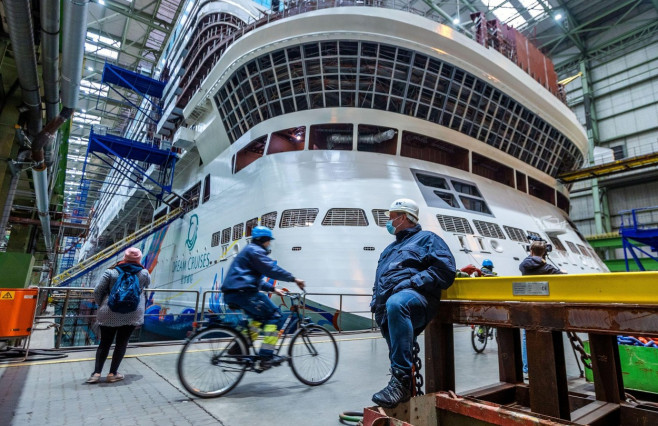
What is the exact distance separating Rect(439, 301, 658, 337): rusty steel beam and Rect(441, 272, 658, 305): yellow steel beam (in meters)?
0.04

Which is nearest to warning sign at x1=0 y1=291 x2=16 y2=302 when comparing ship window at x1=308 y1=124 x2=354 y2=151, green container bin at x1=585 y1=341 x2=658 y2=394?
green container bin at x1=585 y1=341 x2=658 y2=394

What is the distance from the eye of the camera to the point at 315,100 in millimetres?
17672

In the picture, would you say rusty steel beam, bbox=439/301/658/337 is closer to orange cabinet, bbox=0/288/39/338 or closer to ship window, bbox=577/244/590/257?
orange cabinet, bbox=0/288/39/338


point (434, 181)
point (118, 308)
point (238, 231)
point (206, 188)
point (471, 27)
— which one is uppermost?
point (471, 27)

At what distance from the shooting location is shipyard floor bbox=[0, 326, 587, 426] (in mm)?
3045

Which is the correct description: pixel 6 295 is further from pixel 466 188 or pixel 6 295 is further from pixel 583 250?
pixel 583 250

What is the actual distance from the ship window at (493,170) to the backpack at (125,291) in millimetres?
20722

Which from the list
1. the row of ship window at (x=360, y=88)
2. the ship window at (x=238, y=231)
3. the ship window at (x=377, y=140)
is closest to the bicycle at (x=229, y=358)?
the ship window at (x=238, y=231)

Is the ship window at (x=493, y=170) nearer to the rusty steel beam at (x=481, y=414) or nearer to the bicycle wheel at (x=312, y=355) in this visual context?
the bicycle wheel at (x=312, y=355)

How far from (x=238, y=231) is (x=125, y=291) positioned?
41.3 feet

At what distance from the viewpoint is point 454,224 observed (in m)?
15.9

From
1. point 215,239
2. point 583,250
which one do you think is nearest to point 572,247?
point 583,250

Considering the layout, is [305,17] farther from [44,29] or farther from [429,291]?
[429,291]

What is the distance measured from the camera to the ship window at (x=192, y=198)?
23798mm
